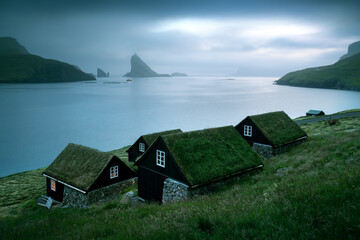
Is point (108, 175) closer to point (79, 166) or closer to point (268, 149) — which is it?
point (79, 166)

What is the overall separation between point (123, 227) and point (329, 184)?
8.46m

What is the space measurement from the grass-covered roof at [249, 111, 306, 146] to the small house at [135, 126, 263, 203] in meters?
9.93

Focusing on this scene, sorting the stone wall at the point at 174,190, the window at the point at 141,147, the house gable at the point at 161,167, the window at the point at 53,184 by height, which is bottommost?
the window at the point at 53,184

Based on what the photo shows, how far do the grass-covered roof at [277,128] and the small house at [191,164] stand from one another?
9.93 meters

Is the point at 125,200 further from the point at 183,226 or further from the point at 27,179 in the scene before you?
the point at 27,179

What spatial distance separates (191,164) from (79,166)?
15765 mm

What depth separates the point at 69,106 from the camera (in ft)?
473

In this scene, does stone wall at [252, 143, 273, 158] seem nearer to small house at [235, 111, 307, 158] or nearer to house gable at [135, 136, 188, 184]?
small house at [235, 111, 307, 158]

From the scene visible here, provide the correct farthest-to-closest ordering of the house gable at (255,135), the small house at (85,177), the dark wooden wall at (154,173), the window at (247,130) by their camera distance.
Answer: the window at (247,130), the house gable at (255,135), the small house at (85,177), the dark wooden wall at (154,173)

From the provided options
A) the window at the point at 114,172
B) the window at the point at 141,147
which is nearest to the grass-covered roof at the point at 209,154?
the window at the point at 114,172

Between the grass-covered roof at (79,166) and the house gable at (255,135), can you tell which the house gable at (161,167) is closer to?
the grass-covered roof at (79,166)

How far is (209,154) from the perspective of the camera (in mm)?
23891

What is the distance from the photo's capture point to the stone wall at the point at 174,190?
21.3 meters

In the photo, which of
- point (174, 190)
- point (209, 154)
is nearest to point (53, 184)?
point (174, 190)
